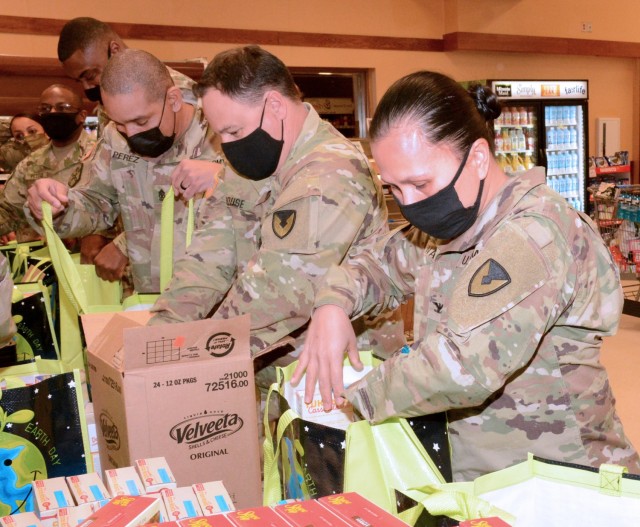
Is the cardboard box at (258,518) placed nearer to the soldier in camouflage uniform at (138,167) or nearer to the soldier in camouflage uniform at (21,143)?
the soldier in camouflage uniform at (138,167)

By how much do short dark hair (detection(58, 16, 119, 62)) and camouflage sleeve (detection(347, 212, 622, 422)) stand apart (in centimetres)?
262

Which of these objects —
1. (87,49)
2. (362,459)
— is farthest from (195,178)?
(362,459)

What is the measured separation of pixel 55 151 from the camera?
430cm

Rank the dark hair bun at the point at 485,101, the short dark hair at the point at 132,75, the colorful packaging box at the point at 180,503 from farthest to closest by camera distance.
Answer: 1. the short dark hair at the point at 132,75
2. the dark hair bun at the point at 485,101
3. the colorful packaging box at the point at 180,503

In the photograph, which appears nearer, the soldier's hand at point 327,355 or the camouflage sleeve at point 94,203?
the soldier's hand at point 327,355

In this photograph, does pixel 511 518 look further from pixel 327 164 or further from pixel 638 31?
pixel 638 31

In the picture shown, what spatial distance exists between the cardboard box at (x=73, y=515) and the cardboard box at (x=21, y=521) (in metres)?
0.05

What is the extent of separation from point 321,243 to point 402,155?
58 centimetres

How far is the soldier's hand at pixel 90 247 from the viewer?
370cm

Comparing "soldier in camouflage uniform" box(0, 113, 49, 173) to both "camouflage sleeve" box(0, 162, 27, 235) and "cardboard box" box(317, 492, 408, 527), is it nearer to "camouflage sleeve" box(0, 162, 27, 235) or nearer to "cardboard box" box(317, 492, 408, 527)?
"camouflage sleeve" box(0, 162, 27, 235)

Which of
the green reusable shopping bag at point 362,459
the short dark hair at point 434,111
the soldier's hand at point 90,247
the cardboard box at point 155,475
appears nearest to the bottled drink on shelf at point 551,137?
the soldier's hand at point 90,247

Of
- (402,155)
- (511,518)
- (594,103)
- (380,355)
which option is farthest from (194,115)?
(594,103)

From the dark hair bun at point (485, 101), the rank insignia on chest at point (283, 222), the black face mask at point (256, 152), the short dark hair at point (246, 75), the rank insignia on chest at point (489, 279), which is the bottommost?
the rank insignia on chest at point (489, 279)

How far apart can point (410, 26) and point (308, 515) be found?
34.3 ft
